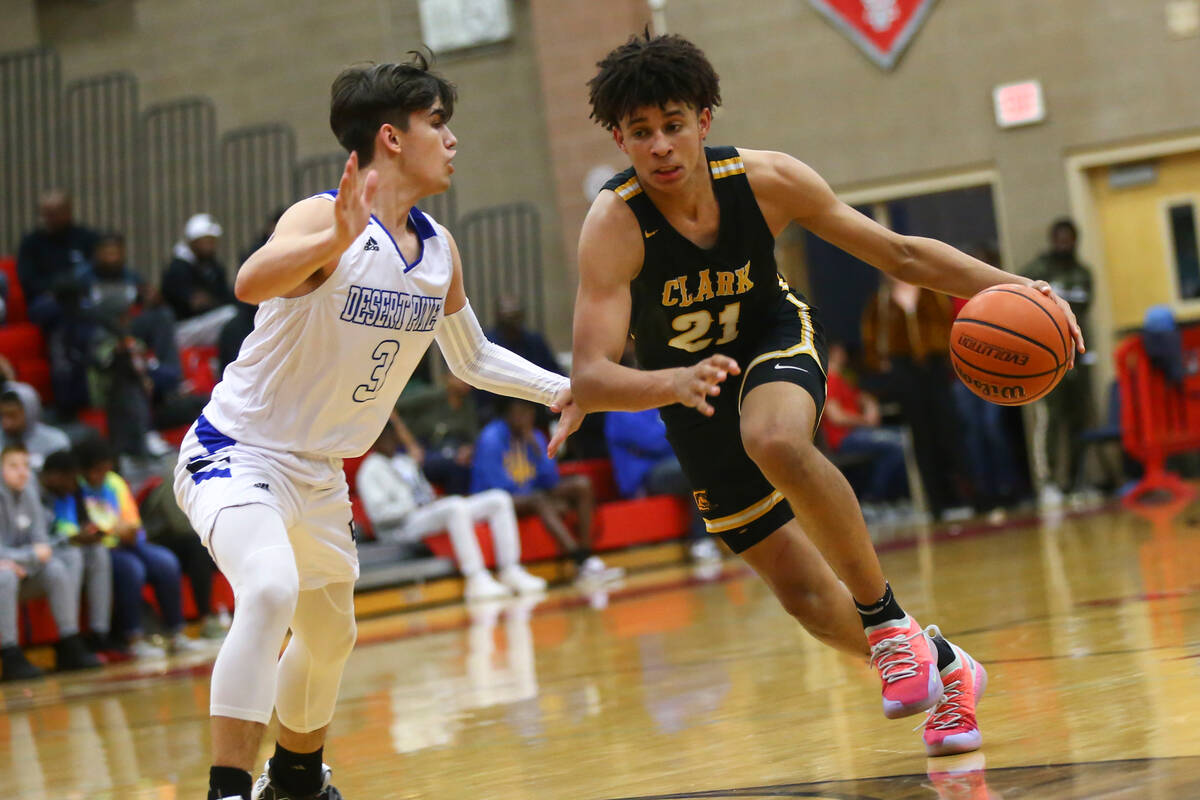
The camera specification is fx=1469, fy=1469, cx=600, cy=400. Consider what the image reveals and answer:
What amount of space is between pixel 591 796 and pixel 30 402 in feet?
23.0

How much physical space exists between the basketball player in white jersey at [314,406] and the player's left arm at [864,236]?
68 cm

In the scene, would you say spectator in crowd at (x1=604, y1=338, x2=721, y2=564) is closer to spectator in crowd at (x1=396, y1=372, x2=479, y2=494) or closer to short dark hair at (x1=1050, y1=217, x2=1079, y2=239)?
spectator in crowd at (x1=396, y1=372, x2=479, y2=494)

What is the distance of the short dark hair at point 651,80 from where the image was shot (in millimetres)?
3355

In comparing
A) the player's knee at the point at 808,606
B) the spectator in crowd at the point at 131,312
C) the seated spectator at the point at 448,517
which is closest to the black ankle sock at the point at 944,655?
the player's knee at the point at 808,606

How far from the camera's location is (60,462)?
27.8 ft

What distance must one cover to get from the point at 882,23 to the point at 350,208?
10.8 metres

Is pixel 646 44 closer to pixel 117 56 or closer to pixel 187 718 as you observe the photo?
pixel 187 718

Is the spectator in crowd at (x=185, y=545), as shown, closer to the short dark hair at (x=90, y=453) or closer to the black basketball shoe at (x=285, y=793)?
the short dark hair at (x=90, y=453)

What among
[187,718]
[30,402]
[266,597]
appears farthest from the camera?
[30,402]

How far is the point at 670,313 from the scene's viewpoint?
3531mm

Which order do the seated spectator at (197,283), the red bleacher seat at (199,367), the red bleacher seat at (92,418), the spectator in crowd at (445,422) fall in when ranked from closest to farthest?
the red bleacher seat at (92,418), the spectator in crowd at (445,422), the red bleacher seat at (199,367), the seated spectator at (197,283)

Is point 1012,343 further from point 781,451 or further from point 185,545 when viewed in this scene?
point 185,545

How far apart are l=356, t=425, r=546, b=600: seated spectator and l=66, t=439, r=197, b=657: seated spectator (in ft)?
5.47

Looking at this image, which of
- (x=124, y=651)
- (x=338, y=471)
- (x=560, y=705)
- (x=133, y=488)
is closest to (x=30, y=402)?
(x=133, y=488)
